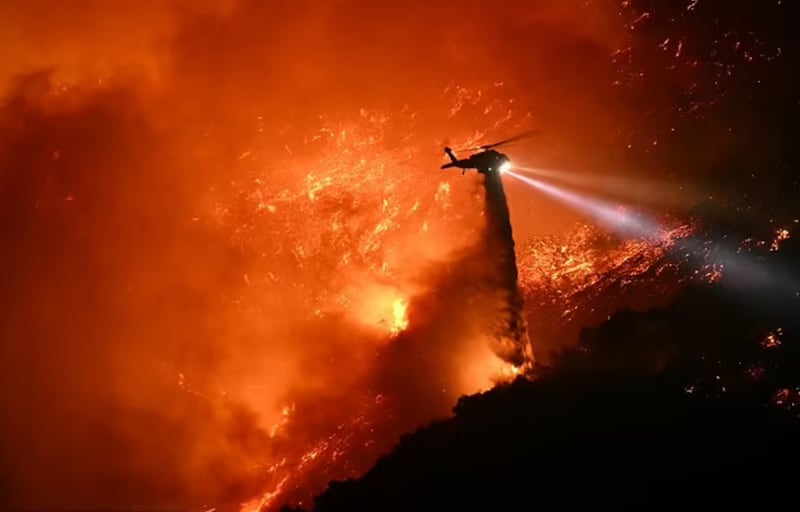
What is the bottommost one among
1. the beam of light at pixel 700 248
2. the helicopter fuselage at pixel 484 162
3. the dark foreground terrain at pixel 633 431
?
the dark foreground terrain at pixel 633 431

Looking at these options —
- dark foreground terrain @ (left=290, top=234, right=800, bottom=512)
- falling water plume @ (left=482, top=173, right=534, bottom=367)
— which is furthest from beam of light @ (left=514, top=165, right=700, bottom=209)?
dark foreground terrain @ (left=290, top=234, right=800, bottom=512)

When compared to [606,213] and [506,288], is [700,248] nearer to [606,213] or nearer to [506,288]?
[606,213]

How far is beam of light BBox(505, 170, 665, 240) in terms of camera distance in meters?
17.3

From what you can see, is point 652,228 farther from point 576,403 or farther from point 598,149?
point 576,403

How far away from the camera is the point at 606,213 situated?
18.0 meters

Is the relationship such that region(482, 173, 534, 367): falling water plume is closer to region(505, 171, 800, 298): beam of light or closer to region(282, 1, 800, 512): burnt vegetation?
region(282, 1, 800, 512): burnt vegetation

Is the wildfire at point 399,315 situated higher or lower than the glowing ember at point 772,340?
higher

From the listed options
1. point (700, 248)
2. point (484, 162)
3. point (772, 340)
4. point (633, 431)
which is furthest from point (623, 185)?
point (633, 431)

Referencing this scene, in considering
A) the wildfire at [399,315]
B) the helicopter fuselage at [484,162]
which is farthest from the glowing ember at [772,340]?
the wildfire at [399,315]

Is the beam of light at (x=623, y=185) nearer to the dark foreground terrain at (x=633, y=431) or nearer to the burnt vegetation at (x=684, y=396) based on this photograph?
the burnt vegetation at (x=684, y=396)

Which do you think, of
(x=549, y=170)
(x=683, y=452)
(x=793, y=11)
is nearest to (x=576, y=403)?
(x=683, y=452)

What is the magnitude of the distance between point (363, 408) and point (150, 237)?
10116mm

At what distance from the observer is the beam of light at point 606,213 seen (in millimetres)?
17344

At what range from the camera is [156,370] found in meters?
22.8
